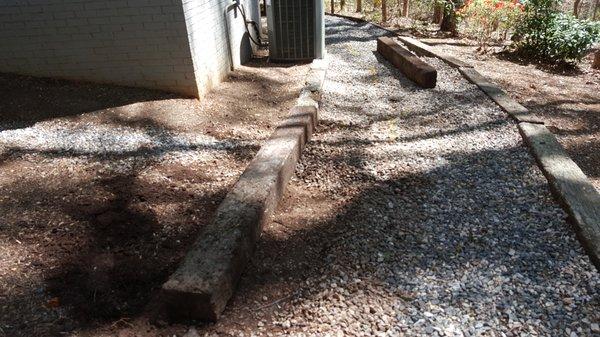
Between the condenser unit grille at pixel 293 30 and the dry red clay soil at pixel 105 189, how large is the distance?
1.75 metres

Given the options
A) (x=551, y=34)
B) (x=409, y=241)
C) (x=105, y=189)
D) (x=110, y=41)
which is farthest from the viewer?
(x=551, y=34)

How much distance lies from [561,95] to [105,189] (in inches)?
212

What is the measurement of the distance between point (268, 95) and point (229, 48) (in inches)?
45.0

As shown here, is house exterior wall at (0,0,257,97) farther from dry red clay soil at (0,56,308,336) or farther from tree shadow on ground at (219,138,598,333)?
tree shadow on ground at (219,138,598,333)

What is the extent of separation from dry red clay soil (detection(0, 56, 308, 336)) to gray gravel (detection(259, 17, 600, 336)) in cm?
75

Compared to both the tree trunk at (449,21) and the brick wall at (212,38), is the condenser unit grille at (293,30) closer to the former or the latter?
the brick wall at (212,38)

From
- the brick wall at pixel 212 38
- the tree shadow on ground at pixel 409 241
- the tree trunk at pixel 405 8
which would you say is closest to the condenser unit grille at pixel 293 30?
the brick wall at pixel 212 38

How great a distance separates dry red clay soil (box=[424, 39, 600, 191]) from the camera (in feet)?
12.3

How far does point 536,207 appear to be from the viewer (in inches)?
105

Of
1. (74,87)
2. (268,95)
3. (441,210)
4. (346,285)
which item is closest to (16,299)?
(346,285)

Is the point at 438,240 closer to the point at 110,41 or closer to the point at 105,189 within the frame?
the point at 105,189

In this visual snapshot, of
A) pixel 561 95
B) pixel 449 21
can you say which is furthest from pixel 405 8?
pixel 561 95

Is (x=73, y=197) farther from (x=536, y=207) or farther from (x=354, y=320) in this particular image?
(x=536, y=207)

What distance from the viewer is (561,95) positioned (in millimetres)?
5156
